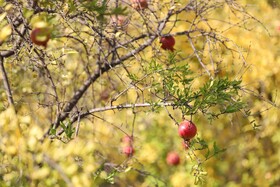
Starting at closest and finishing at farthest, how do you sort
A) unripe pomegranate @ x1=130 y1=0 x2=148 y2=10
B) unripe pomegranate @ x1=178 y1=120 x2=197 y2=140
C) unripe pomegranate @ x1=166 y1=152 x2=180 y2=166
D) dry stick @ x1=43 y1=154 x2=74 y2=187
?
1. dry stick @ x1=43 y1=154 x2=74 y2=187
2. unripe pomegranate @ x1=178 y1=120 x2=197 y2=140
3. unripe pomegranate @ x1=130 y1=0 x2=148 y2=10
4. unripe pomegranate @ x1=166 y1=152 x2=180 y2=166

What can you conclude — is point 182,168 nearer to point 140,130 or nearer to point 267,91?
point 140,130

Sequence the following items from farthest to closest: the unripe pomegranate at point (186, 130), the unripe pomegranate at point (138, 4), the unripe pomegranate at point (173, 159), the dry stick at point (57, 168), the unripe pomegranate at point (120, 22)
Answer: the unripe pomegranate at point (173, 159)
the unripe pomegranate at point (138, 4)
the unripe pomegranate at point (120, 22)
the unripe pomegranate at point (186, 130)
the dry stick at point (57, 168)

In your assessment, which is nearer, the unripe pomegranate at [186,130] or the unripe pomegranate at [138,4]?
the unripe pomegranate at [186,130]

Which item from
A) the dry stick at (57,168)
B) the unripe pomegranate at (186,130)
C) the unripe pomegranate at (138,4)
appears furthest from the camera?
the unripe pomegranate at (138,4)

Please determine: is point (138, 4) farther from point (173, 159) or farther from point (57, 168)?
point (173, 159)

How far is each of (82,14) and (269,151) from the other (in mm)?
3642

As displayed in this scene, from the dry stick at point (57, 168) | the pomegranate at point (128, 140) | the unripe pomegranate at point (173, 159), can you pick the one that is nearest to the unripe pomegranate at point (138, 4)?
the pomegranate at point (128, 140)

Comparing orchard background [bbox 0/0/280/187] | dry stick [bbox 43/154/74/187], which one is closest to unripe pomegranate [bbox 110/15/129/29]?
orchard background [bbox 0/0/280/187]

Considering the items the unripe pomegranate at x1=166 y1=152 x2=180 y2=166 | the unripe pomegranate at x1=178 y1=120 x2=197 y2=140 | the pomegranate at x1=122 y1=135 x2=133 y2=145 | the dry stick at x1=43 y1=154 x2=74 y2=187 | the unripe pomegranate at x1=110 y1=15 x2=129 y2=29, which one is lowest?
the dry stick at x1=43 y1=154 x2=74 y2=187

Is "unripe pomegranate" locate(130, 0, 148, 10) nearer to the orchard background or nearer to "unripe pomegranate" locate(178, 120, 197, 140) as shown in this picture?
the orchard background

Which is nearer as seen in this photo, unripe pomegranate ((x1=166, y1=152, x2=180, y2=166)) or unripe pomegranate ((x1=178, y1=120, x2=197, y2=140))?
unripe pomegranate ((x1=178, y1=120, x2=197, y2=140))

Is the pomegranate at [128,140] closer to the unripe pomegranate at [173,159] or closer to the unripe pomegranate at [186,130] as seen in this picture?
the unripe pomegranate at [186,130]

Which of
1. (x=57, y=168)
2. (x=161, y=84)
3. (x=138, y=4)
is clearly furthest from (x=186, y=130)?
(x=57, y=168)

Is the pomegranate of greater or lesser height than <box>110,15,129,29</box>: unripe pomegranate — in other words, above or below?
below
